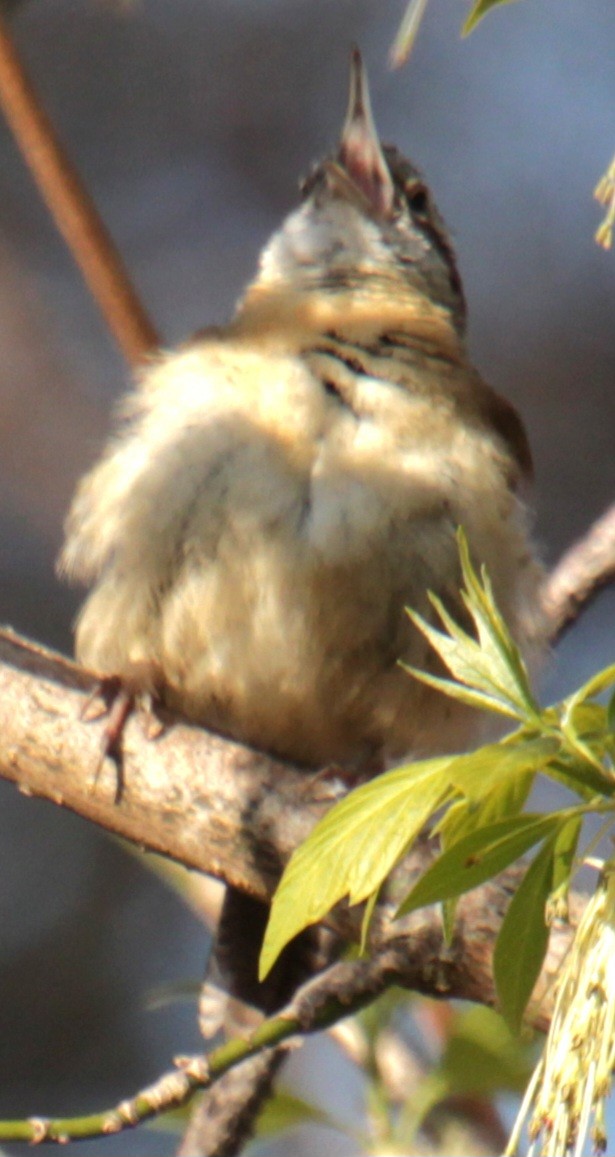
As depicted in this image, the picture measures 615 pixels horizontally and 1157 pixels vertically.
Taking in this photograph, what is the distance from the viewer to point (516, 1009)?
1680mm

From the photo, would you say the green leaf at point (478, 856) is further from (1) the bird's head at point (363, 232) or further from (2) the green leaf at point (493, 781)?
(1) the bird's head at point (363, 232)

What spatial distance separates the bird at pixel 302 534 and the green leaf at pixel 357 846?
166cm

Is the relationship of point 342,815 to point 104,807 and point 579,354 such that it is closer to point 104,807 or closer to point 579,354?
point 104,807

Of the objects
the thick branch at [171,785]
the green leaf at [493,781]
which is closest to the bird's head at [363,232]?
the thick branch at [171,785]

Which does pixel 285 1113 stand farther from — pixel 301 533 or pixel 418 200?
pixel 418 200

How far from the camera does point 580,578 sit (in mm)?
3818

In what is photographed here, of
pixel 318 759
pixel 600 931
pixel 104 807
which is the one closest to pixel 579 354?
pixel 318 759

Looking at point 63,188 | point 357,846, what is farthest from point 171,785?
point 357,846

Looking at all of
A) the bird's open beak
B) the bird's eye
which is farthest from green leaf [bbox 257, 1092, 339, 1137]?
the bird's eye

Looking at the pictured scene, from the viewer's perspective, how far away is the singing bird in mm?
3383

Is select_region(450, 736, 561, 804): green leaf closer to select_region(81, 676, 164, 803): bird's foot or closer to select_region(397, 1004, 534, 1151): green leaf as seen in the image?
select_region(81, 676, 164, 803): bird's foot

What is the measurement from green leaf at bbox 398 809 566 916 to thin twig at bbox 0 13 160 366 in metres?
1.86

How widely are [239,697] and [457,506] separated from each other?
2.00 feet

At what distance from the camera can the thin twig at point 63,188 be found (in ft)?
10.1
